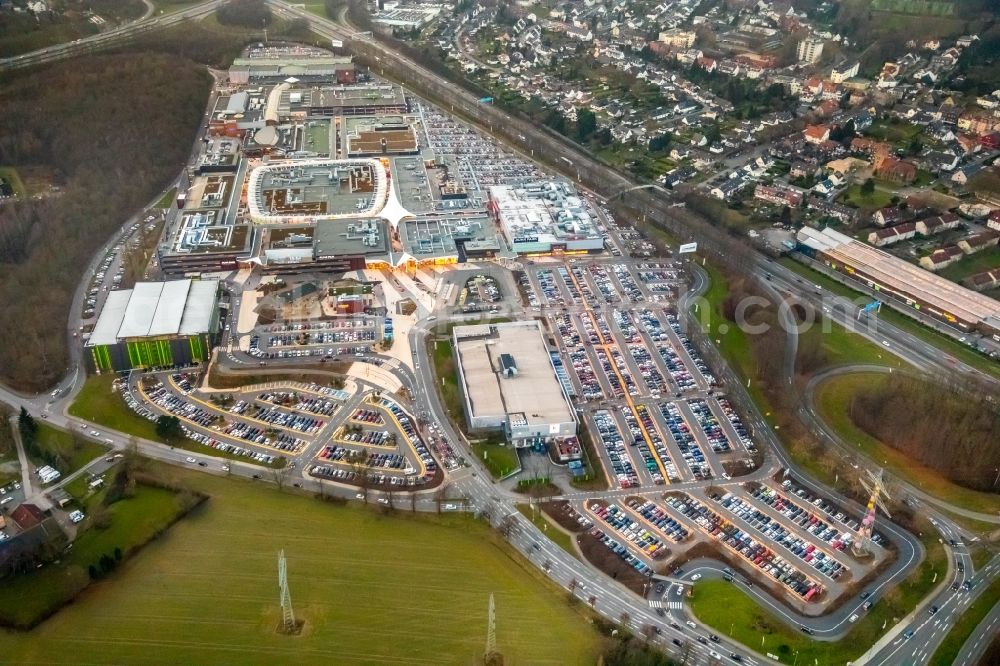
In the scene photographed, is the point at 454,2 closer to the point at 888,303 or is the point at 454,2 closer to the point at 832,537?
the point at 888,303

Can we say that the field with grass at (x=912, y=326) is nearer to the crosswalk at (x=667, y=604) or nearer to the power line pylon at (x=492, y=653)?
the crosswalk at (x=667, y=604)

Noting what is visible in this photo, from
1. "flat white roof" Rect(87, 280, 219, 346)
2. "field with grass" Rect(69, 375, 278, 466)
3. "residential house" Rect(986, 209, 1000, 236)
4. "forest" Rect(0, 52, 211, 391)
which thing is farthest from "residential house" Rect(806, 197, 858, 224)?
"forest" Rect(0, 52, 211, 391)

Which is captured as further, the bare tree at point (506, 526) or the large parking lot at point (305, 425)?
the large parking lot at point (305, 425)

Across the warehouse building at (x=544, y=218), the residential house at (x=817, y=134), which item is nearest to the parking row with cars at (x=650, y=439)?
the warehouse building at (x=544, y=218)

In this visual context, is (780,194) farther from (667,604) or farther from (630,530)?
(667,604)

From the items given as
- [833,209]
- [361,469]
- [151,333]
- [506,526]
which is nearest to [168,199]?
[151,333]

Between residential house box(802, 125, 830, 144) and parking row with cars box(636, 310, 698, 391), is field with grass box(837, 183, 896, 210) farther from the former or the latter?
parking row with cars box(636, 310, 698, 391)
